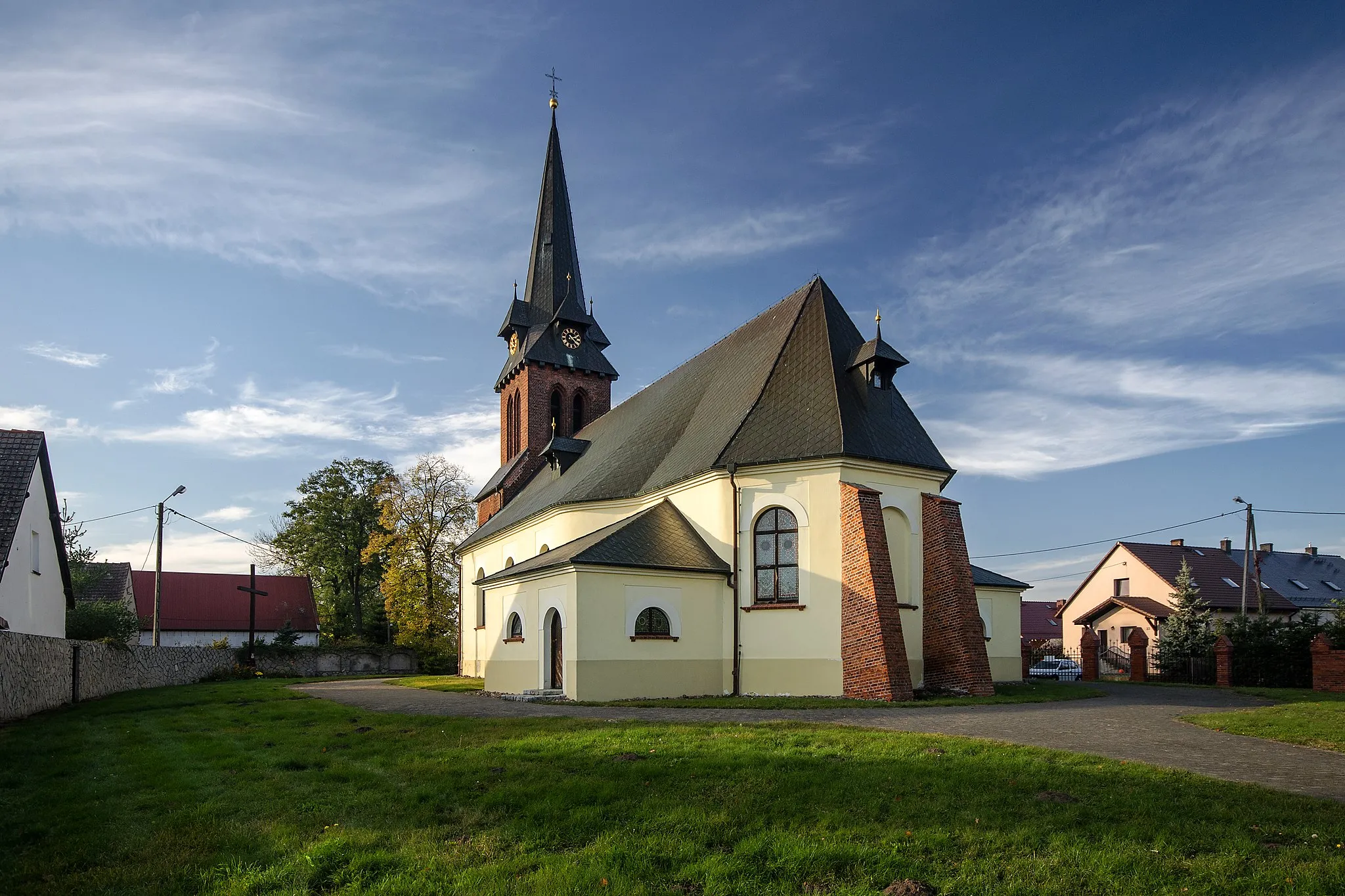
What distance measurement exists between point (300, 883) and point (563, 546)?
18.9 meters

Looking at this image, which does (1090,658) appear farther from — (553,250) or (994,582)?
(553,250)

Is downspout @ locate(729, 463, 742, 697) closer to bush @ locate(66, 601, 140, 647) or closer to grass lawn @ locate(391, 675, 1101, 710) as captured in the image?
grass lawn @ locate(391, 675, 1101, 710)

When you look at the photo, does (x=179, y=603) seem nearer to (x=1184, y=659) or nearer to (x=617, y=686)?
(x=617, y=686)

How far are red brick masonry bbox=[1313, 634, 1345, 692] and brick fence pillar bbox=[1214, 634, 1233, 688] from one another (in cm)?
367

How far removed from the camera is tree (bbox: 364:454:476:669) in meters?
47.8

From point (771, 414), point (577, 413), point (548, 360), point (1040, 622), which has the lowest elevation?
point (1040, 622)

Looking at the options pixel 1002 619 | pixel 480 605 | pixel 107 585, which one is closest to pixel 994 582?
pixel 1002 619

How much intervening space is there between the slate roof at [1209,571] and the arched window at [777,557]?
97.7ft

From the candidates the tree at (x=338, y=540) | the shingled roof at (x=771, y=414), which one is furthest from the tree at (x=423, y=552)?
the shingled roof at (x=771, y=414)

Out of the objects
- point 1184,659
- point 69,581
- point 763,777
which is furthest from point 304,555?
point 763,777

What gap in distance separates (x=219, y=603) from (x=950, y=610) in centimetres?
4707

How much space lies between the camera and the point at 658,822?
7.45 metres

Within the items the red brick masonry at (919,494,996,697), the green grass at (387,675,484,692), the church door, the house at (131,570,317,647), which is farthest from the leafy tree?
the house at (131,570,317,647)

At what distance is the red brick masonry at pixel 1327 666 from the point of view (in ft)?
73.0
